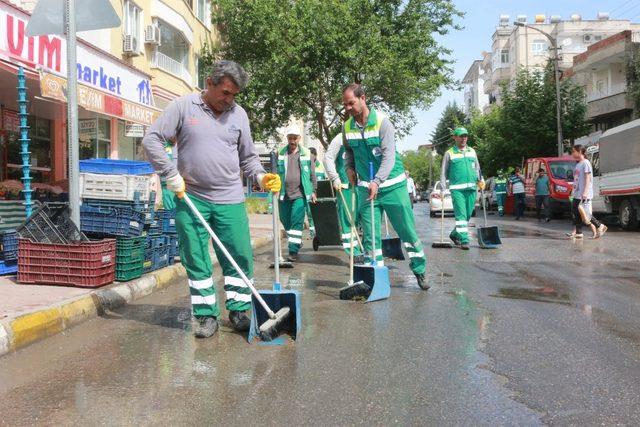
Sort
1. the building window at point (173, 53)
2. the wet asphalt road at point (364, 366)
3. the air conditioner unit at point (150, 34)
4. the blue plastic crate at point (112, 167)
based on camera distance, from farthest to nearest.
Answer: the building window at point (173, 53)
the air conditioner unit at point (150, 34)
the blue plastic crate at point (112, 167)
the wet asphalt road at point (364, 366)

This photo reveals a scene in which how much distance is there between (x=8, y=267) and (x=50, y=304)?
2.09m

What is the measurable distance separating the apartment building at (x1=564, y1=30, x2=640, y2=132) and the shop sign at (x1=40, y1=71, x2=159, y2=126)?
97.1 ft

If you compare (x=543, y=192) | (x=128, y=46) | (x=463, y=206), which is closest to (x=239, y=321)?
(x=463, y=206)

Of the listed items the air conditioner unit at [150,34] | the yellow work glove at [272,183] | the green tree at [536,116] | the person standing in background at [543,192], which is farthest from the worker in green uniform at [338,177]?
the green tree at [536,116]

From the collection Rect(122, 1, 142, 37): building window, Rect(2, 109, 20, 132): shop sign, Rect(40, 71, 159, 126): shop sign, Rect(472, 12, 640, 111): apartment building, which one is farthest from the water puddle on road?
Rect(472, 12, 640, 111): apartment building

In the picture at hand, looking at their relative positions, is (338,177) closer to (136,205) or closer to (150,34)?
(136,205)

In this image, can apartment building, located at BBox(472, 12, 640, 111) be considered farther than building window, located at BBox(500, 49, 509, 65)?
No

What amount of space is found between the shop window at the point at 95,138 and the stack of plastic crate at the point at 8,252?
9.40 m

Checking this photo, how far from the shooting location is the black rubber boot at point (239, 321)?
15.8ft

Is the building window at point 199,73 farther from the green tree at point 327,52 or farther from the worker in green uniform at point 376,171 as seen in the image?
the worker in green uniform at point 376,171

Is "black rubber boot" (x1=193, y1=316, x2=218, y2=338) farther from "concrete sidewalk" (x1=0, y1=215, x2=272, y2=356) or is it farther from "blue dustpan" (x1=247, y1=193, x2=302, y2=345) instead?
"concrete sidewalk" (x1=0, y1=215, x2=272, y2=356)

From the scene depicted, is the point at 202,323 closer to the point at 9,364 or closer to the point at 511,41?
the point at 9,364

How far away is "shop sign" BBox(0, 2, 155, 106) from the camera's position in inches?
345

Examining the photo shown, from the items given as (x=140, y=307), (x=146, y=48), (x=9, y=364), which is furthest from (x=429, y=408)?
(x=146, y=48)
